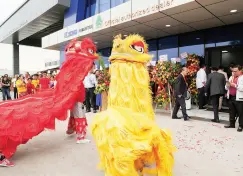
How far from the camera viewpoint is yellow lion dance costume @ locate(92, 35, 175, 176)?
2.13 meters

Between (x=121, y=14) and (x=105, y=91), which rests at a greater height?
(x=121, y=14)

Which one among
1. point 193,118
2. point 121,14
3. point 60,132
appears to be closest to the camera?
point 60,132

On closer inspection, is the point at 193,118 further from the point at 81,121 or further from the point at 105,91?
the point at 81,121

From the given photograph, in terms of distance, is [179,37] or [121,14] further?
[179,37]

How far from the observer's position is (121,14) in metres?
8.18

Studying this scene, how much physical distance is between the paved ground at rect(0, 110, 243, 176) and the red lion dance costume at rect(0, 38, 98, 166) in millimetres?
443

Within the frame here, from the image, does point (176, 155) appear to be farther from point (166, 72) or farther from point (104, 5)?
point (104, 5)

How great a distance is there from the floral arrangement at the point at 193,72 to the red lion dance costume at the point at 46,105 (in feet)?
17.5

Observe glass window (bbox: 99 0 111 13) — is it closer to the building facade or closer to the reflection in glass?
the building facade

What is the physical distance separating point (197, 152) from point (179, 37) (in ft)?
23.8

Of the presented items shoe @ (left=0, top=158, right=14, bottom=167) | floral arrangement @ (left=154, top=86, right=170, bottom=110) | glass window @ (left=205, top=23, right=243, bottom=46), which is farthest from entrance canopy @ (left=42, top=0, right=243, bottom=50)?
shoe @ (left=0, top=158, right=14, bottom=167)

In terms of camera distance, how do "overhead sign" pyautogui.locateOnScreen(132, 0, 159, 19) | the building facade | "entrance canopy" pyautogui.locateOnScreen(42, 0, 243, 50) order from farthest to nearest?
"overhead sign" pyautogui.locateOnScreen(132, 0, 159, 19)
the building facade
"entrance canopy" pyautogui.locateOnScreen(42, 0, 243, 50)

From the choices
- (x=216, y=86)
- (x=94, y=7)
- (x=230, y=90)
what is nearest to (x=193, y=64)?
(x=216, y=86)

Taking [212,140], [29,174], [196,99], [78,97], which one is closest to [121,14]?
[196,99]
